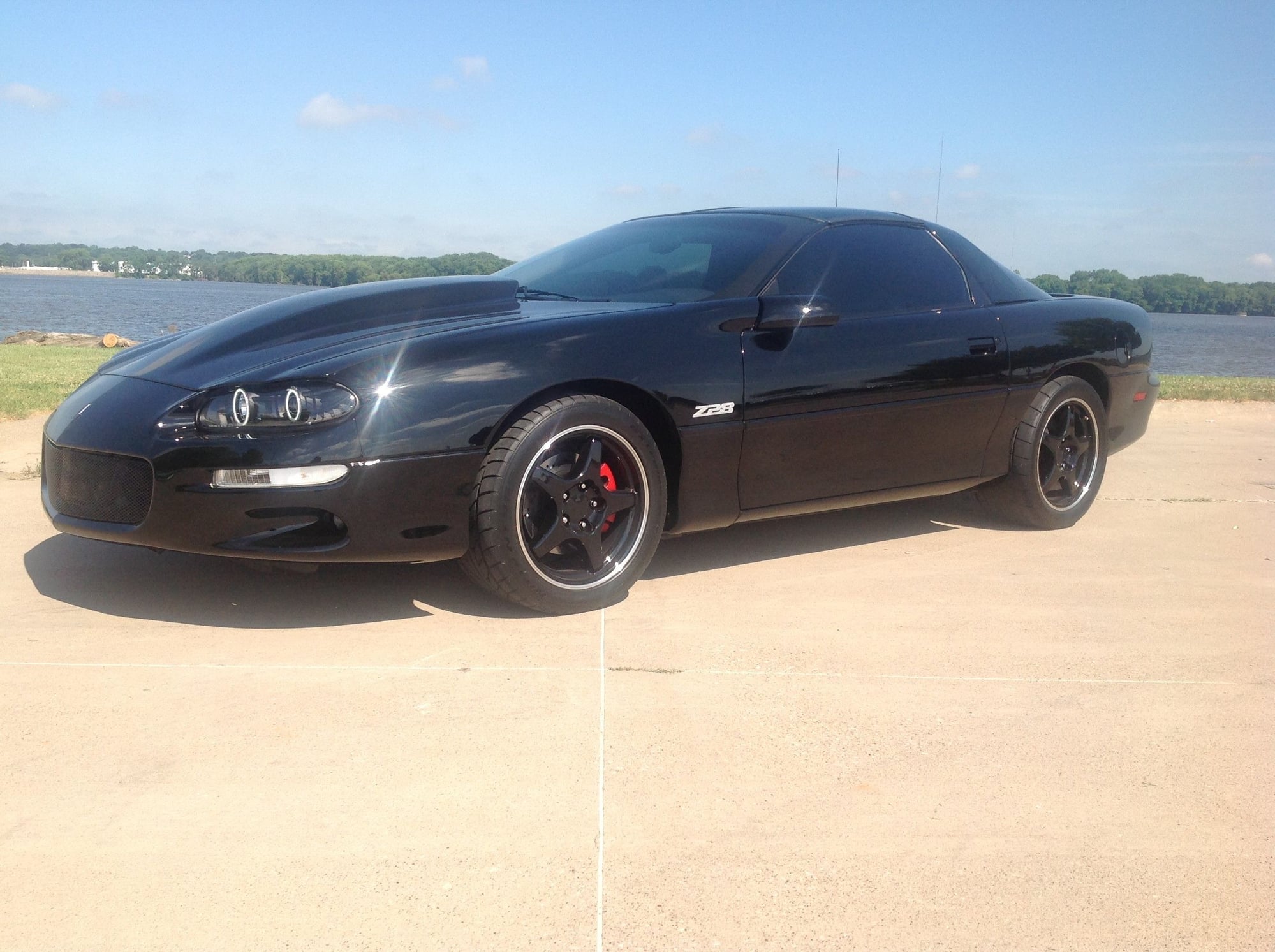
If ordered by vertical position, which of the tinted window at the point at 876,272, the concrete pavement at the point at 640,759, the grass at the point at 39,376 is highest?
the tinted window at the point at 876,272

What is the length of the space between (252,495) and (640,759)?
55.9 inches

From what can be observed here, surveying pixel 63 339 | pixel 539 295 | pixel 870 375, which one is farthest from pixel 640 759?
pixel 63 339

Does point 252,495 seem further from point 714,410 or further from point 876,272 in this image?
point 876,272

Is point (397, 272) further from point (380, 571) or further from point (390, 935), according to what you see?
point (390, 935)

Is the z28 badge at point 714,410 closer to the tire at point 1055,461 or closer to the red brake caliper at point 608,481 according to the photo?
the red brake caliper at point 608,481

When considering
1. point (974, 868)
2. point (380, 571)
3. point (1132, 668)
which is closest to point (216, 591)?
point (380, 571)

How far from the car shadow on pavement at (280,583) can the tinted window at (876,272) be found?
108cm

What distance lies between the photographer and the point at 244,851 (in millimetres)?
2262

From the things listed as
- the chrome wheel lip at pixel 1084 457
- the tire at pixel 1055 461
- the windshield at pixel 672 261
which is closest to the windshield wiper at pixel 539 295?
the windshield at pixel 672 261

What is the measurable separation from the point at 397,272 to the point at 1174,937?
558 centimetres

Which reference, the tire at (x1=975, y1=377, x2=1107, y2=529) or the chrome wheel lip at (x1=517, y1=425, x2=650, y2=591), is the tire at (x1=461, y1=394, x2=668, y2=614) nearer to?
the chrome wheel lip at (x1=517, y1=425, x2=650, y2=591)

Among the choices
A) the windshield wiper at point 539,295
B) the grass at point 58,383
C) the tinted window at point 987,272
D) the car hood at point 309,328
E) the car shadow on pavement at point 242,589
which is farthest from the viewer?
the grass at point 58,383

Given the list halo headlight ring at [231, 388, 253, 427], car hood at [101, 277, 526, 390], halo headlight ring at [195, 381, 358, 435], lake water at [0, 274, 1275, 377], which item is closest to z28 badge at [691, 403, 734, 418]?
car hood at [101, 277, 526, 390]

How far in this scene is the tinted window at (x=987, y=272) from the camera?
16.8 ft
